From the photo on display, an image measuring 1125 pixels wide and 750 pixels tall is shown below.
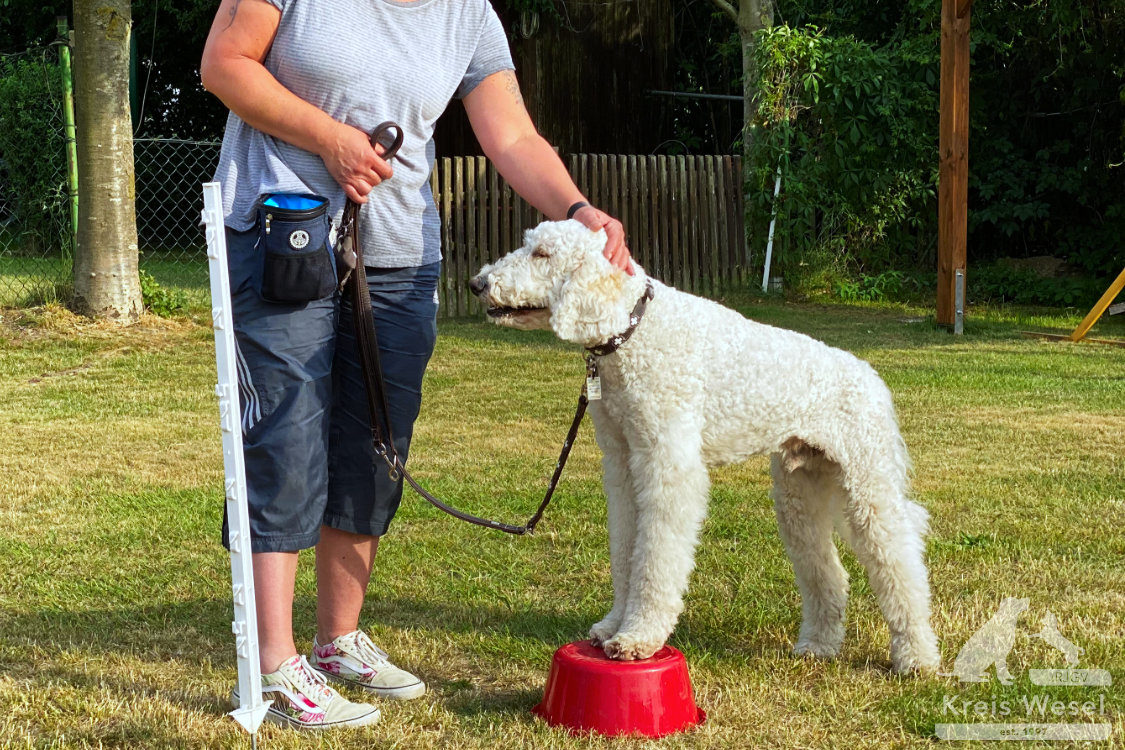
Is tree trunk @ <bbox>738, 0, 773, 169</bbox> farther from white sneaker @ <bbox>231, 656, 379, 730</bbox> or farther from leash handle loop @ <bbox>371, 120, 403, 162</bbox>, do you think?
white sneaker @ <bbox>231, 656, 379, 730</bbox>

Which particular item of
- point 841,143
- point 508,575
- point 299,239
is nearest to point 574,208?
point 299,239

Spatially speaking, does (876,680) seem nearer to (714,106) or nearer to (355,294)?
(355,294)

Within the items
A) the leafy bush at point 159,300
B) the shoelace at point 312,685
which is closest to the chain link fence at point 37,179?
the leafy bush at point 159,300

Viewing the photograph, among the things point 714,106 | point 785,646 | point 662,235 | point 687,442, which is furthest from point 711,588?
point 714,106

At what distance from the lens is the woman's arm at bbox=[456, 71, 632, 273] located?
11.2 feet

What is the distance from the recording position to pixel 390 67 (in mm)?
3039

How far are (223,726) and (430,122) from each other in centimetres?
174

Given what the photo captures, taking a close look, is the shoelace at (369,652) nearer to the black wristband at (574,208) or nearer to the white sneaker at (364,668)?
the white sneaker at (364,668)

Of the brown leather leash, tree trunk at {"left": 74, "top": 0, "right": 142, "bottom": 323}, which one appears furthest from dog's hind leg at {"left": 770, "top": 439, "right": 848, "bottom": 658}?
tree trunk at {"left": 74, "top": 0, "right": 142, "bottom": 323}

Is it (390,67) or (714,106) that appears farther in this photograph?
(714,106)

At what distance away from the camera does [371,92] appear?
302cm

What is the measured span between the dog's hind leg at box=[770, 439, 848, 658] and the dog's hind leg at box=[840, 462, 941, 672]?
15cm

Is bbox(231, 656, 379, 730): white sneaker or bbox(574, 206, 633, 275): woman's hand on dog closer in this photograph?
bbox(231, 656, 379, 730): white sneaker

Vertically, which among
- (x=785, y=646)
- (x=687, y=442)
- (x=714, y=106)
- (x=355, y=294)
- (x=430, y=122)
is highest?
(x=714, y=106)
